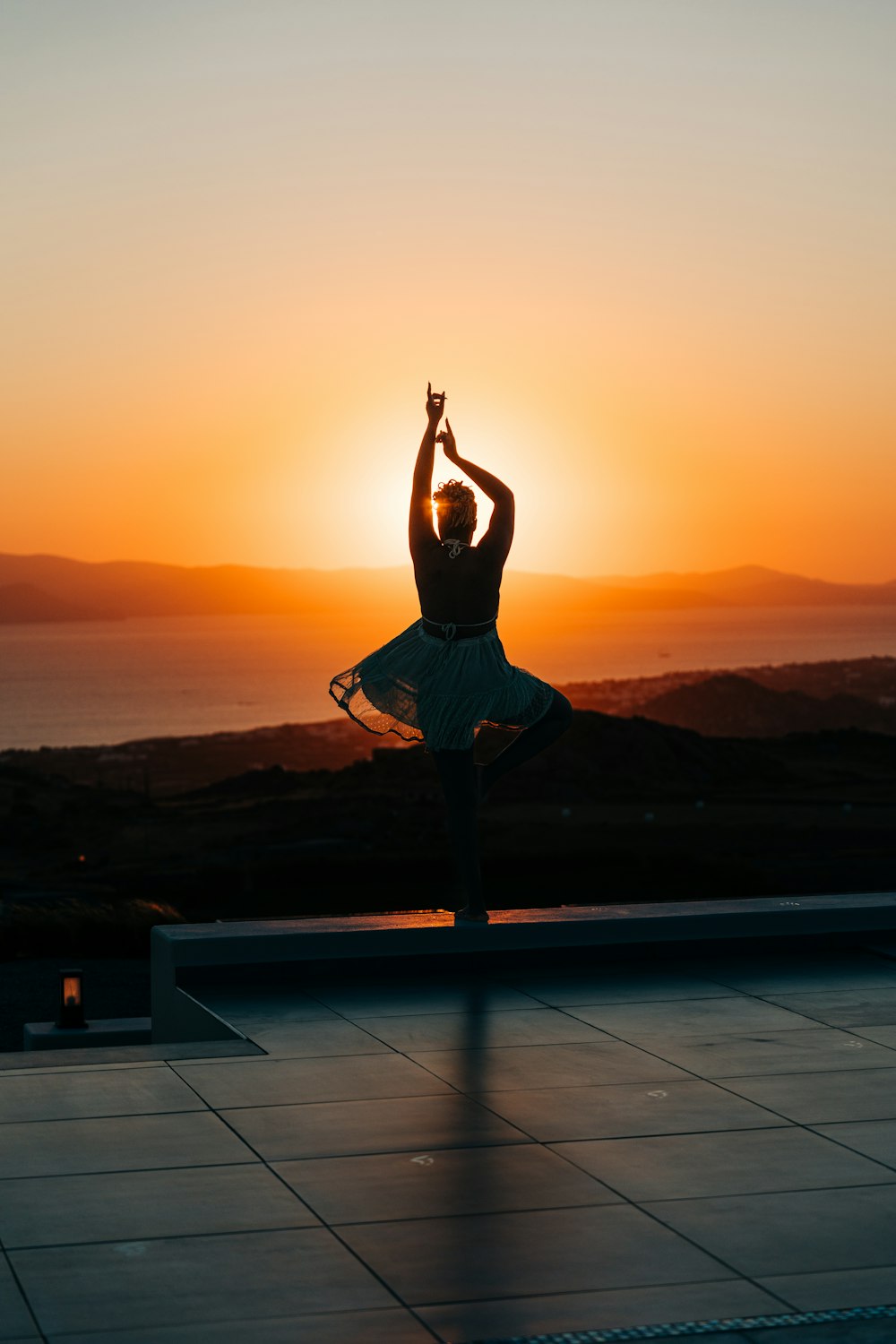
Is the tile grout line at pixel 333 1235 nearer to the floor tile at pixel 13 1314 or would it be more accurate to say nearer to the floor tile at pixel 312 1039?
the floor tile at pixel 13 1314

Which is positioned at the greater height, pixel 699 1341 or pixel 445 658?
pixel 445 658

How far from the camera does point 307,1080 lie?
7340 millimetres

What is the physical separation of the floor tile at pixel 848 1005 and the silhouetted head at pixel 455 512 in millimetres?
3042

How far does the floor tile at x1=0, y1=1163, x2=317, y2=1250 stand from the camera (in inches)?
213

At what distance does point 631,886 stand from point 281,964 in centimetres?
2719

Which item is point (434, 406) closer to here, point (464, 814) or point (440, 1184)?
point (464, 814)

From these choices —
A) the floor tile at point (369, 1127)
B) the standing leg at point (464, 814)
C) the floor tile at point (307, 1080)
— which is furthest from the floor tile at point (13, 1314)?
the standing leg at point (464, 814)

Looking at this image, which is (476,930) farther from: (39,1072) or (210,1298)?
(210,1298)

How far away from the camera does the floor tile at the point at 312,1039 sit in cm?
784

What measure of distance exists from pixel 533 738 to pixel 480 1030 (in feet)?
7.25

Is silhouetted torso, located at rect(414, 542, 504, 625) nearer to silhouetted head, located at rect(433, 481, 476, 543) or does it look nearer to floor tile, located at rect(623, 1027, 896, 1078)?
silhouetted head, located at rect(433, 481, 476, 543)

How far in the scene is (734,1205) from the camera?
5.71 meters

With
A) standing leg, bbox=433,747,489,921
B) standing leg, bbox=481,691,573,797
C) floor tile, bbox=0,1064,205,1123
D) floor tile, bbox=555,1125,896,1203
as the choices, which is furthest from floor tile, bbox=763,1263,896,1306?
standing leg, bbox=481,691,573,797

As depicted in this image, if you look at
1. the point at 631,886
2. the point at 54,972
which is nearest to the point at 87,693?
the point at 631,886
